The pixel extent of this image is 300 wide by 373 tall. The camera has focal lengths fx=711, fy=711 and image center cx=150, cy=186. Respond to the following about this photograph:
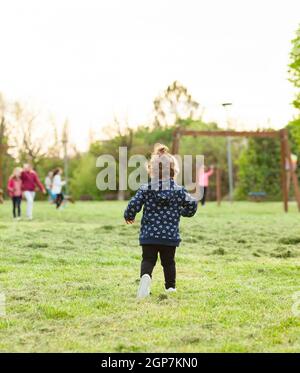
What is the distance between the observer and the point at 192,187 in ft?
117

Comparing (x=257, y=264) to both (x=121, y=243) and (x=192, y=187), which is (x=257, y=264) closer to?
(x=121, y=243)

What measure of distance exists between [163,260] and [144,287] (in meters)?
0.49

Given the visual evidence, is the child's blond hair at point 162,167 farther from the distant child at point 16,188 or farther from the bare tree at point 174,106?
the bare tree at point 174,106

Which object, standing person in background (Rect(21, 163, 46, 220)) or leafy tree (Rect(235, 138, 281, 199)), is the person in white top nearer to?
standing person in background (Rect(21, 163, 46, 220))

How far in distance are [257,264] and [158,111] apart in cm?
5162

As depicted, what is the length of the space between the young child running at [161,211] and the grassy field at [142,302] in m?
0.36

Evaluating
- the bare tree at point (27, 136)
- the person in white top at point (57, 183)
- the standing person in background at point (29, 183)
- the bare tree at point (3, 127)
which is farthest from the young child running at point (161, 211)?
the bare tree at point (27, 136)

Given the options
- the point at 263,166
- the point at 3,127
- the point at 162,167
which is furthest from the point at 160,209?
the point at 3,127

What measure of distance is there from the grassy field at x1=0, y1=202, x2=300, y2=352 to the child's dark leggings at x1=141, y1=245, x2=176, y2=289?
7.4 inches

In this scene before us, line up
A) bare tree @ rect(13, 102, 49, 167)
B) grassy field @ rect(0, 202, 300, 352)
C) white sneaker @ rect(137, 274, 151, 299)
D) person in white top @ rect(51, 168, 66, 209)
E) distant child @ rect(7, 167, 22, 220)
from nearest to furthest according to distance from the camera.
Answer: grassy field @ rect(0, 202, 300, 352) < white sneaker @ rect(137, 274, 151, 299) < distant child @ rect(7, 167, 22, 220) < person in white top @ rect(51, 168, 66, 209) < bare tree @ rect(13, 102, 49, 167)

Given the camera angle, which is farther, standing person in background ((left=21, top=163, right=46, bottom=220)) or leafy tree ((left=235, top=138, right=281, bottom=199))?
leafy tree ((left=235, top=138, right=281, bottom=199))

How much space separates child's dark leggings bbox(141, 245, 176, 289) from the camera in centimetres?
743

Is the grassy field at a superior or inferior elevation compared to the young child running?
inferior

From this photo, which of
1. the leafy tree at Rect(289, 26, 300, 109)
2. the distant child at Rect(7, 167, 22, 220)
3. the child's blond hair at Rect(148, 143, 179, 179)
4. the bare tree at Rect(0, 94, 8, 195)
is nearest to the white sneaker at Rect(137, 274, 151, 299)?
the child's blond hair at Rect(148, 143, 179, 179)
